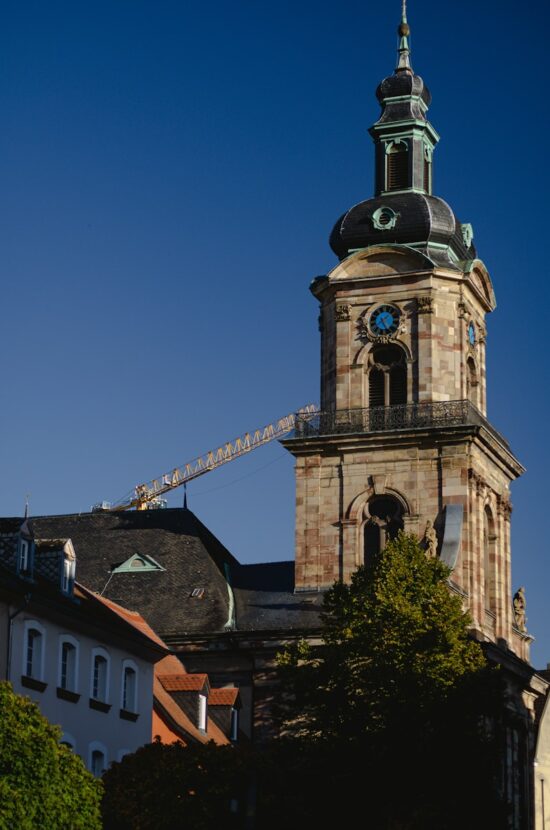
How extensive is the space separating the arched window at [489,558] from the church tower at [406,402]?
0.04 meters

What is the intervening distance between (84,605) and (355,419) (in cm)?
2581

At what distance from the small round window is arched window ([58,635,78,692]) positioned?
3331 cm

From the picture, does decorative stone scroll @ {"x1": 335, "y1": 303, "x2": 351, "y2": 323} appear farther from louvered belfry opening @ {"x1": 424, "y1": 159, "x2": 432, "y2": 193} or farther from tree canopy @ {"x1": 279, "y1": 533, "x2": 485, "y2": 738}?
tree canopy @ {"x1": 279, "y1": 533, "x2": 485, "y2": 738}

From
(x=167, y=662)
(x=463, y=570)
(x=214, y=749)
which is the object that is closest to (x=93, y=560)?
(x=167, y=662)

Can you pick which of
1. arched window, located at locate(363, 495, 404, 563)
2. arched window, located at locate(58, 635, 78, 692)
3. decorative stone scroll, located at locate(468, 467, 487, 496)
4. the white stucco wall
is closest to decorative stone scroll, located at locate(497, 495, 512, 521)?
decorative stone scroll, located at locate(468, 467, 487, 496)

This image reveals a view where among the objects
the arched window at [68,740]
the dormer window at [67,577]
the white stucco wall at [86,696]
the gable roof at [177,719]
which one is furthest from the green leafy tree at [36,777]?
the gable roof at [177,719]

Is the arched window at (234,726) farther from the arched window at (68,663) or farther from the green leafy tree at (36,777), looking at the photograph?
the green leafy tree at (36,777)

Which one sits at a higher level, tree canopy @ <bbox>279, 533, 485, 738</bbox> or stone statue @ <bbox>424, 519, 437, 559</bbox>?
stone statue @ <bbox>424, 519, 437, 559</bbox>

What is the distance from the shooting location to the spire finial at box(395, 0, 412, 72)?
99.1 m

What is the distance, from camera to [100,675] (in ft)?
221

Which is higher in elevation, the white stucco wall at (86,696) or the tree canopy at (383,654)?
the tree canopy at (383,654)

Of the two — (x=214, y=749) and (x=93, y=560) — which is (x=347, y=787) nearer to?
(x=214, y=749)

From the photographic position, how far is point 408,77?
320ft

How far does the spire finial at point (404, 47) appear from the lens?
99125 millimetres
